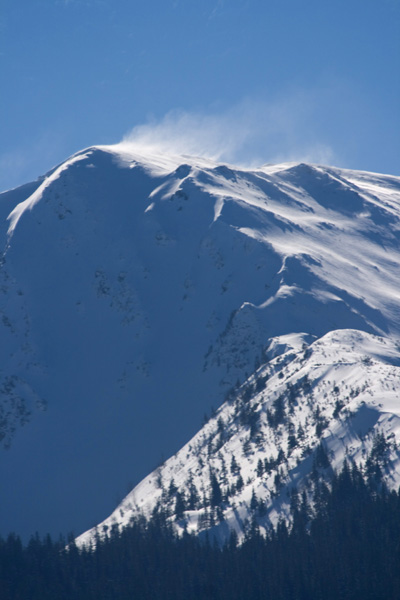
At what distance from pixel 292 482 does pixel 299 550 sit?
31930 millimetres

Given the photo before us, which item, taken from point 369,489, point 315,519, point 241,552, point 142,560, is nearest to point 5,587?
point 142,560

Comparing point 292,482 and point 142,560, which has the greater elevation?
point 292,482

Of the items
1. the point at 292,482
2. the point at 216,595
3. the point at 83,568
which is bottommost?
the point at 216,595

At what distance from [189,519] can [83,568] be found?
33.6 m

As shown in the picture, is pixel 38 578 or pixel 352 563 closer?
pixel 352 563

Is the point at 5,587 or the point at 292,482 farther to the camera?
the point at 292,482

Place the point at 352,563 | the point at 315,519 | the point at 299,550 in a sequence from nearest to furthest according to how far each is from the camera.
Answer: the point at 352,563 → the point at 299,550 → the point at 315,519

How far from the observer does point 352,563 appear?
14838cm

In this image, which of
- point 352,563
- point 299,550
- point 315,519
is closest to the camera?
point 352,563

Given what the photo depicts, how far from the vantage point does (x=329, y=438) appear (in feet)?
650

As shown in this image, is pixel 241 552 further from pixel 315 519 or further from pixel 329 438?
pixel 329 438

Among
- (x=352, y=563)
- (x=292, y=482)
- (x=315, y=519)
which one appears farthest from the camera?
(x=292, y=482)

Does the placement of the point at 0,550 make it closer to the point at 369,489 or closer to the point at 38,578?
the point at 38,578

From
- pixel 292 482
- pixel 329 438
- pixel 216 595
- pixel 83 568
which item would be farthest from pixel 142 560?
pixel 329 438
